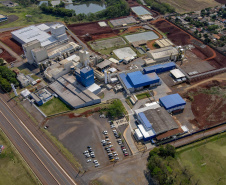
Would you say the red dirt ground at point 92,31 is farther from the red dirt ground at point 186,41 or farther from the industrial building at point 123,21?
the red dirt ground at point 186,41

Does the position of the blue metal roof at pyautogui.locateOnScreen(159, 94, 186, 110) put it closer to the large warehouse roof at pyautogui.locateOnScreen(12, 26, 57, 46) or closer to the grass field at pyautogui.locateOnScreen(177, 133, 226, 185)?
the grass field at pyautogui.locateOnScreen(177, 133, 226, 185)

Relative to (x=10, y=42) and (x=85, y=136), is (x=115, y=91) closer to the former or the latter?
(x=85, y=136)

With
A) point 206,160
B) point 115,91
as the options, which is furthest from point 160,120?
point 115,91

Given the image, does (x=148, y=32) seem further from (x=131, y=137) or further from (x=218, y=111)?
(x=131, y=137)

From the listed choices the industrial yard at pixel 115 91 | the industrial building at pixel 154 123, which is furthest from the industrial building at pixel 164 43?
the industrial building at pixel 154 123

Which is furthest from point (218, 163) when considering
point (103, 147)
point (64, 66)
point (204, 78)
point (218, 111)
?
point (64, 66)

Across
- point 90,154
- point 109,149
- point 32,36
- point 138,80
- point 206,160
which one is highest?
point 32,36
